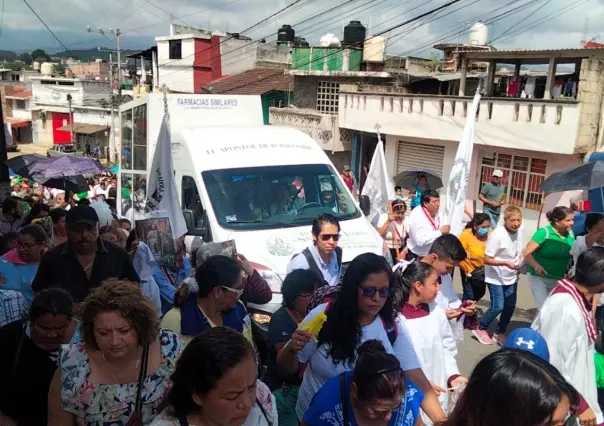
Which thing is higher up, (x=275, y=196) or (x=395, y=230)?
(x=275, y=196)

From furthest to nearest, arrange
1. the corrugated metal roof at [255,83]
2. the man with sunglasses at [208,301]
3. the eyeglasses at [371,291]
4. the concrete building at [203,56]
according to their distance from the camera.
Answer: the concrete building at [203,56] < the corrugated metal roof at [255,83] < the man with sunglasses at [208,301] < the eyeglasses at [371,291]

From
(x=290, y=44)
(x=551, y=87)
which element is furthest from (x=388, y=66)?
(x=290, y=44)

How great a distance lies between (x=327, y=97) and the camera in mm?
24781

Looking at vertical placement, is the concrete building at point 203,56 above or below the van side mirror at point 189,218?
above

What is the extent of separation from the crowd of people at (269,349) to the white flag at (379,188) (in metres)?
4.17

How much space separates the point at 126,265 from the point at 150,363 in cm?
191

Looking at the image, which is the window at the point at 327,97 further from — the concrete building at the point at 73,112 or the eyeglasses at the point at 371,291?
the concrete building at the point at 73,112

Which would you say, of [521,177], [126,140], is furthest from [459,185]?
[521,177]

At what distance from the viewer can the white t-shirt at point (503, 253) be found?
6469 millimetres

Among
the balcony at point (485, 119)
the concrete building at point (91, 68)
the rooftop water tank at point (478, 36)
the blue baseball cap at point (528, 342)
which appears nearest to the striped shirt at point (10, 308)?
the blue baseball cap at point (528, 342)

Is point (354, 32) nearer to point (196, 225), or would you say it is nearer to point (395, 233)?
point (395, 233)

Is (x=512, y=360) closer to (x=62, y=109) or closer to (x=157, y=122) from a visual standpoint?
(x=157, y=122)

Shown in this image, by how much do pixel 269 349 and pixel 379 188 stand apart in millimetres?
5625

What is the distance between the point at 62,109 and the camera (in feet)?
178
